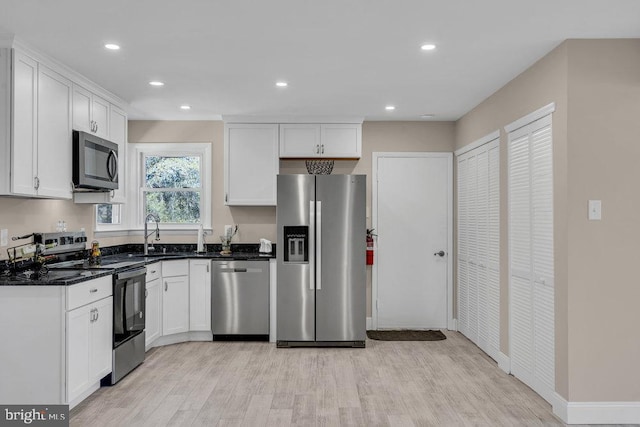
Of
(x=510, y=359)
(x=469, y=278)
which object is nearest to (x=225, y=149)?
(x=469, y=278)

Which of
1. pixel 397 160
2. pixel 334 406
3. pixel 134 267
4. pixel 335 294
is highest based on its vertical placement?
pixel 397 160

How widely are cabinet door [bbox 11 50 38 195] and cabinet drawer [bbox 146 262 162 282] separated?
1.50m

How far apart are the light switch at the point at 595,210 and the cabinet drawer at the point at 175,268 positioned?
377 cm

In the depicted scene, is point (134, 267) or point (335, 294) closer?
point (134, 267)

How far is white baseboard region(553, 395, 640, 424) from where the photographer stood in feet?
10.0

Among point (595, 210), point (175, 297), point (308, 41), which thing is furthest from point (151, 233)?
point (595, 210)

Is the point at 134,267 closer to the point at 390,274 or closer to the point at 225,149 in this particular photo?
the point at 225,149

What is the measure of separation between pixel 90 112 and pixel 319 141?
92.4 inches

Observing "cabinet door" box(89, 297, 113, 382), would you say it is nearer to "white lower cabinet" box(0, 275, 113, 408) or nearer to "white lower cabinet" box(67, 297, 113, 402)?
"white lower cabinet" box(67, 297, 113, 402)

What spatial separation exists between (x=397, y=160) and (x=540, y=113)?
2.42 m

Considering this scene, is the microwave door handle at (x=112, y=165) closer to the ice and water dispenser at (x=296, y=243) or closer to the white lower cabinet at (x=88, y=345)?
the white lower cabinet at (x=88, y=345)

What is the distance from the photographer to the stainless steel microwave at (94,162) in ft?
12.6

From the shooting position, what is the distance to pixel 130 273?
4039mm

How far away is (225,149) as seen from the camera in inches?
214
